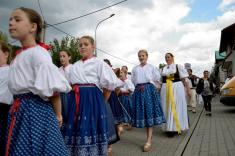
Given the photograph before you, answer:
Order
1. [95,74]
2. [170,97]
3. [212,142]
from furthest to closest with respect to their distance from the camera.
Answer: [170,97] → [212,142] → [95,74]

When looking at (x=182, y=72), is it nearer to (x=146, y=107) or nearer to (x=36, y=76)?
(x=146, y=107)

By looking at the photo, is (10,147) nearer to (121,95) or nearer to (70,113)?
(70,113)

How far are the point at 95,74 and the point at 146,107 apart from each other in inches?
117

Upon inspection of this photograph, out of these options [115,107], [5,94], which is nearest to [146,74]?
[115,107]

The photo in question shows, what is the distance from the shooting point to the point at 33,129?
2.80 metres

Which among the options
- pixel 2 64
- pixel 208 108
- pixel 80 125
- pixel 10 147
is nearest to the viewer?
pixel 10 147

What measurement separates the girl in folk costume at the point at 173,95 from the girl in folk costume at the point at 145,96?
118 cm

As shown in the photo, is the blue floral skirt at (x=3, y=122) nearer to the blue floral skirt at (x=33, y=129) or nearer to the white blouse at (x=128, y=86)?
the blue floral skirt at (x=33, y=129)

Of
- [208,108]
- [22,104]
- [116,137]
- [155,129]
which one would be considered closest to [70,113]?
[116,137]

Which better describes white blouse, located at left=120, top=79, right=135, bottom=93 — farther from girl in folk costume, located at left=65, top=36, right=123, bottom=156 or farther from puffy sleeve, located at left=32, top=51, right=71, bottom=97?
puffy sleeve, located at left=32, top=51, right=71, bottom=97

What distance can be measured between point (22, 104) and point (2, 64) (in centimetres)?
124

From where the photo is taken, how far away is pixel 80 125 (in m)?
4.42

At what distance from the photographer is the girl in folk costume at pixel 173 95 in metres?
8.48

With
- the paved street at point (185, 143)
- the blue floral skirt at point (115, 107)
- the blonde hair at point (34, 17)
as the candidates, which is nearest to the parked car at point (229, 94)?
the paved street at point (185, 143)
